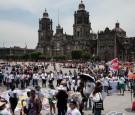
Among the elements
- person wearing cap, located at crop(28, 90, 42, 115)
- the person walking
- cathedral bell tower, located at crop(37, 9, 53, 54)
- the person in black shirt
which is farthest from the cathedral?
person wearing cap, located at crop(28, 90, 42, 115)

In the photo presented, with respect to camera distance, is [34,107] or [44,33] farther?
[44,33]

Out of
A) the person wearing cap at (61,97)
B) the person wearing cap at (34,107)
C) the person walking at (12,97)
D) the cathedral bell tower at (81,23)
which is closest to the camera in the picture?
the person wearing cap at (34,107)

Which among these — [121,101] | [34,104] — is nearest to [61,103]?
[34,104]

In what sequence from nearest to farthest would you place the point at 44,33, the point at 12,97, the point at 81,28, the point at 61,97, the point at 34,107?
the point at 34,107, the point at 61,97, the point at 12,97, the point at 81,28, the point at 44,33

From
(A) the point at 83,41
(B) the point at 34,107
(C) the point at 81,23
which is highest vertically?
(C) the point at 81,23

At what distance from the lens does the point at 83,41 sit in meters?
114

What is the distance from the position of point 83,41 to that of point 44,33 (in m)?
22.1

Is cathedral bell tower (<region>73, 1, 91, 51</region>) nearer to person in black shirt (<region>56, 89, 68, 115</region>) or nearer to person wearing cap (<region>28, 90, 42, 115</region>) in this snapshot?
person in black shirt (<region>56, 89, 68, 115</region>)

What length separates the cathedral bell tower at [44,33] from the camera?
127438mm

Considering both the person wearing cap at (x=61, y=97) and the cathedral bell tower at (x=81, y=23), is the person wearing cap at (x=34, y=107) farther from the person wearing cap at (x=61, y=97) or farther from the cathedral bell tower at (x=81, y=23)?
the cathedral bell tower at (x=81, y=23)

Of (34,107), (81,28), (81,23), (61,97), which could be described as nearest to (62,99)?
(61,97)

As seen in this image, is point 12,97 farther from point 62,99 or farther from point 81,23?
point 81,23

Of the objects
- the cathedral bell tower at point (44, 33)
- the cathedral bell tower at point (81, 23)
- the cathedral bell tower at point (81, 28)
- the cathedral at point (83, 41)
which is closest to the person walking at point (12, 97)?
the cathedral at point (83, 41)

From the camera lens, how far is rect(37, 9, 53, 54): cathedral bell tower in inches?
5017
